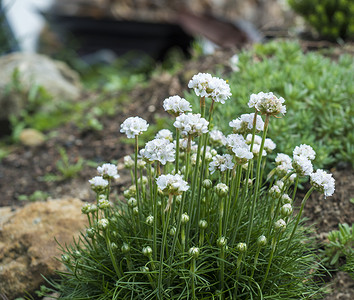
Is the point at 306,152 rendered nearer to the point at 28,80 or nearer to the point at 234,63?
the point at 234,63

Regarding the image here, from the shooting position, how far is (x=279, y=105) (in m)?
1.50

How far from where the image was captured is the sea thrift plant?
1597 millimetres

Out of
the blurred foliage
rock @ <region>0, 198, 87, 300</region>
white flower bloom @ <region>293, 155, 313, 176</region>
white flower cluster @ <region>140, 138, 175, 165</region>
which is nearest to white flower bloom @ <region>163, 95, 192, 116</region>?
white flower cluster @ <region>140, 138, 175, 165</region>

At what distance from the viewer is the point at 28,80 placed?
5500mm

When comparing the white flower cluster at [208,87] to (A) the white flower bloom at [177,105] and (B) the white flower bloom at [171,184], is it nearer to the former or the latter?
(A) the white flower bloom at [177,105]

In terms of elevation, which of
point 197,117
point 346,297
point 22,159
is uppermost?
point 197,117

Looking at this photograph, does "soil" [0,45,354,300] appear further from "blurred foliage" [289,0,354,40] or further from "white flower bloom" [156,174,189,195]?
"white flower bloom" [156,174,189,195]

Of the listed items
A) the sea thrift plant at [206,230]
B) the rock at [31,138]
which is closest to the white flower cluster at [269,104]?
the sea thrift plant at [206,230]

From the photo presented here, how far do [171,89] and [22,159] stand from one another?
1938 mm

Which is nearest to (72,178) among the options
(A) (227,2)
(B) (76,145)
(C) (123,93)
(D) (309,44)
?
(B) (76,145)

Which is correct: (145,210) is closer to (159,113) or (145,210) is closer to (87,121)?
(159,113)

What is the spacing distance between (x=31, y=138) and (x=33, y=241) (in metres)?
2.50

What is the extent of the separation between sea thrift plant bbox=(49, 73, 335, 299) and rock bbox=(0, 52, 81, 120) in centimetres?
378

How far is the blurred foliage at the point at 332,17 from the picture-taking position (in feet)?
17.2
